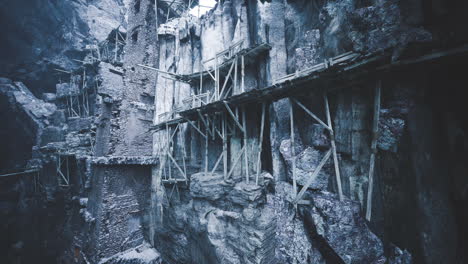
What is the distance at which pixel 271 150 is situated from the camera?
21.5 feet

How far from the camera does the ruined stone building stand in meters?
3.77

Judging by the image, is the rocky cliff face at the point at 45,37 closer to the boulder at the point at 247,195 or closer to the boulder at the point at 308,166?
the boulder at the point at 247,195

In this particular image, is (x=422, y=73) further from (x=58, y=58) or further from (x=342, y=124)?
(x=58, y=58)

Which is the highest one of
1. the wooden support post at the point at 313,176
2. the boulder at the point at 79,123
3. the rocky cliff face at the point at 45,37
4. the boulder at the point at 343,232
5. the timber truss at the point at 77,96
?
the rocky cliff face at the point at 45,37

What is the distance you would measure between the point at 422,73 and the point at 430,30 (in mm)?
935

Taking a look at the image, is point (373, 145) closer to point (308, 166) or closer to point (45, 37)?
point (308, 166)

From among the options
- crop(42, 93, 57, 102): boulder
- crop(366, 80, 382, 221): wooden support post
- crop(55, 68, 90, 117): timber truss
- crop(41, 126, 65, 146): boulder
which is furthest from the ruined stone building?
crop(55, 68, 90, 117): timber truss

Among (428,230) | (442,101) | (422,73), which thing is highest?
(422,73)

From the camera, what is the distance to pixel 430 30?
383 centimetres

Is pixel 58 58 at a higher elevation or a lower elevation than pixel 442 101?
higher

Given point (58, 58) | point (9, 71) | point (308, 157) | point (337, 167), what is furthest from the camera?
point (58, 58)

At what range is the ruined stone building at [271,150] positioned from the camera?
377cm

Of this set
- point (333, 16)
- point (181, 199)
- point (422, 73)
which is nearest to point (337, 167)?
point (422, 73)

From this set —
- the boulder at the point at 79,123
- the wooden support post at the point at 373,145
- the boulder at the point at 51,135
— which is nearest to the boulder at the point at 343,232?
the wooden support post at the point at 373,145
